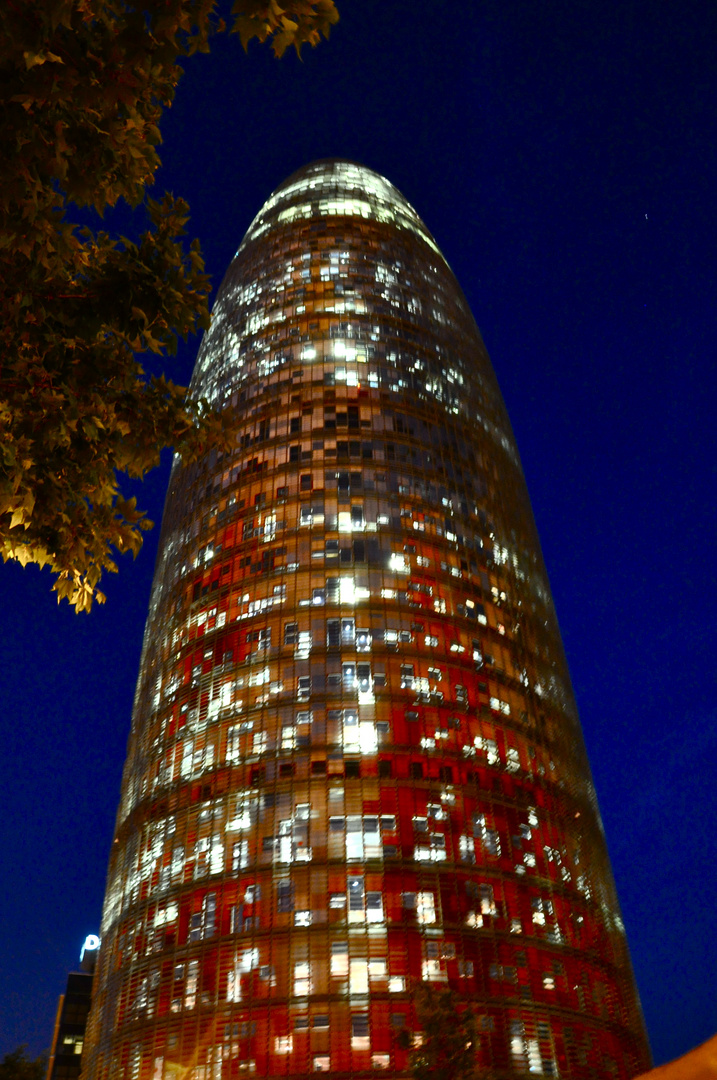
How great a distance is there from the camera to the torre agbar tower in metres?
55.6

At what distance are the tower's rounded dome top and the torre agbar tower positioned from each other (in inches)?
578

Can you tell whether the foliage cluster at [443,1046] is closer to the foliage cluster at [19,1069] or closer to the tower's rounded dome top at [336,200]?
the foliage cluster at [19,1069]

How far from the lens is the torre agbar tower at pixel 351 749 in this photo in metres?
55.6

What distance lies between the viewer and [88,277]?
11.2 meters

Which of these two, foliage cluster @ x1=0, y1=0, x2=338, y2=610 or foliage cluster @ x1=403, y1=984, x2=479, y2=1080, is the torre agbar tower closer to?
foliage cluster @ x1=403, y1=984, x2=479, y2=1080

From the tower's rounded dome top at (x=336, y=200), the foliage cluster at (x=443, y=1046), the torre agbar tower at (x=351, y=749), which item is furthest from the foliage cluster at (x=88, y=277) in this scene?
the tower's rounded dome top at (x=336, y=200)

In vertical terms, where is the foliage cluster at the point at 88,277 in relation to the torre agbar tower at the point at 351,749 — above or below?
below

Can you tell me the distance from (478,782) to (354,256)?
63.0 metres

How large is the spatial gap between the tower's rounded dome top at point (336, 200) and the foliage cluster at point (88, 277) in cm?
10260

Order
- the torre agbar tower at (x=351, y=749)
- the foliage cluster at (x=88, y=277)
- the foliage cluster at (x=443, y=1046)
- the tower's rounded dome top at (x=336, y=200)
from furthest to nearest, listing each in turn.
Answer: the tower's rounded dome top at (x=336, y=200) → the torre agbar tower at (x=351, y=749) → the foliage cluster at (x=443, y=1046) → the foliage cluster at (x=88, y=277)

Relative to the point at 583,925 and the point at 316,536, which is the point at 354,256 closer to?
the point at 316,536

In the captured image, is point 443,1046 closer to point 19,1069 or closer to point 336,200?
point 19,1069

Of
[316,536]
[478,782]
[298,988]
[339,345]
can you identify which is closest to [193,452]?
[298,988]

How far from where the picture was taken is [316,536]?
75438 millimetres
